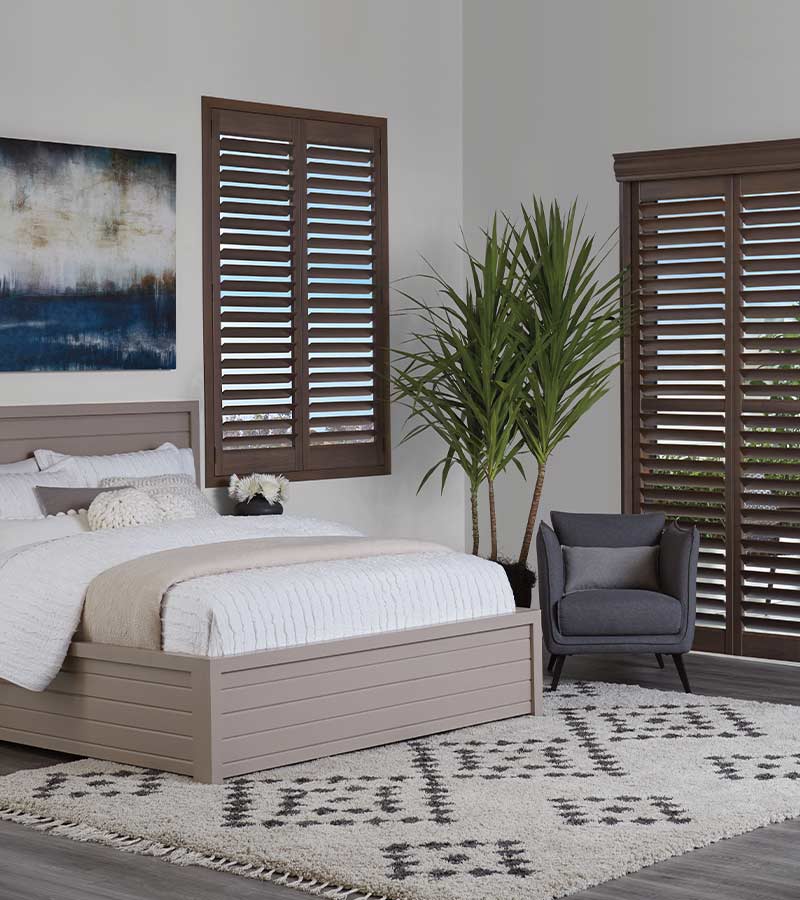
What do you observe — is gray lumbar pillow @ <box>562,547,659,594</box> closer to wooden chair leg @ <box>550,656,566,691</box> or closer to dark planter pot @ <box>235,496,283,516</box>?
wooden chair leg @ <box>550,656,566,691</box>

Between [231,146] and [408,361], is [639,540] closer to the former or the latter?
[408,361]

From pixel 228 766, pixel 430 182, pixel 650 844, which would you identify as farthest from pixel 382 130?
pixel 650 844

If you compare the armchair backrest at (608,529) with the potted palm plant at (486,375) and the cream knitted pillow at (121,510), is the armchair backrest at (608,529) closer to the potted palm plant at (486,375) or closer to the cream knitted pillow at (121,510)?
the potted palm plant at (486,375)

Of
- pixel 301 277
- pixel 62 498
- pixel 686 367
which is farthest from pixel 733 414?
pixel 62 498

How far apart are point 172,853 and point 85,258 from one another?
10.3 ft

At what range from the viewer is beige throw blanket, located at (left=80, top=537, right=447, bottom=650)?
491cm

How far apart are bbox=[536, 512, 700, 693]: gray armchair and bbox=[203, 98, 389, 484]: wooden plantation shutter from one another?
1.53m

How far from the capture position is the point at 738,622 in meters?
7.14

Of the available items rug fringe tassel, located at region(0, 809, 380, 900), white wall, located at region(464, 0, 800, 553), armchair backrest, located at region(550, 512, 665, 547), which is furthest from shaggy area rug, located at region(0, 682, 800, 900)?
white wall, located at region(464, 0, 800, 553)

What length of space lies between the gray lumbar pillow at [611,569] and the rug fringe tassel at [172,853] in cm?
265

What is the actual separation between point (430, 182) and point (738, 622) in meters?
2.64

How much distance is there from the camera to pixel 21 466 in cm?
617

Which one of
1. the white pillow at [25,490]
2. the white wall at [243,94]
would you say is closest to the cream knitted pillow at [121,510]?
the white pillow at [25,490]

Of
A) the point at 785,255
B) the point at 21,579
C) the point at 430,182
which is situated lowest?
the point at 21,579
